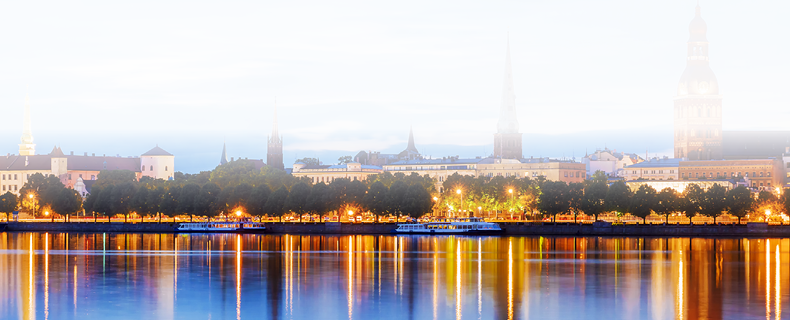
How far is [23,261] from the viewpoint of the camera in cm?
6825

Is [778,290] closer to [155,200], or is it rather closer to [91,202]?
[155,200]

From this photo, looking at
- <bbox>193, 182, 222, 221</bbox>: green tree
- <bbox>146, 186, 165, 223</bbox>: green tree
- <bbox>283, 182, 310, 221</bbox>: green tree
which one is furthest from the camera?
<bbox>146, 186, 165, 223</bbox>: green tree

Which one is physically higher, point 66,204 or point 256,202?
point 256,202

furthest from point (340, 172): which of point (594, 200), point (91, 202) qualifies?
point (594, 200)

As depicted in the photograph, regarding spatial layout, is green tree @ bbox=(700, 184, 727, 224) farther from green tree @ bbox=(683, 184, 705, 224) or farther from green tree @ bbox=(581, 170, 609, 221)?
green tree @ bbox=(581, 170, 609, 221)

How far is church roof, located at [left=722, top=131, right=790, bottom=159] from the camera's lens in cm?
17400

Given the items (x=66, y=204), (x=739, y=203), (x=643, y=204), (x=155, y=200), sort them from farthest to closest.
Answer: (x=66, y=204)
(x=155, y=200)
(x=643, y=204)
(x=739, y=203)

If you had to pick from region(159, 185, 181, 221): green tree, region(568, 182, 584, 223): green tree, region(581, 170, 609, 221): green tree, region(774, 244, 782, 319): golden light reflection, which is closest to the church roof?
region(568, 182, 584, 223): green tree

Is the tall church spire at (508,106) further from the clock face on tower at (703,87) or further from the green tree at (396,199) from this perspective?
the green tree at (396,199)

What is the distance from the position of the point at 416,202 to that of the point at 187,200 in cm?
2608

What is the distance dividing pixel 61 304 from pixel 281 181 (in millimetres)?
107146

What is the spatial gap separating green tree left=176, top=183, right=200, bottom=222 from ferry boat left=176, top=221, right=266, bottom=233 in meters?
4.54

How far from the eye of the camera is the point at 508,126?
18800cm

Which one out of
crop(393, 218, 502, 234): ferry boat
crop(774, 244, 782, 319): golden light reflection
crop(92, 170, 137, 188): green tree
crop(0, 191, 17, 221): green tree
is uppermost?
crop(92, 170, 137, 188): green tree
